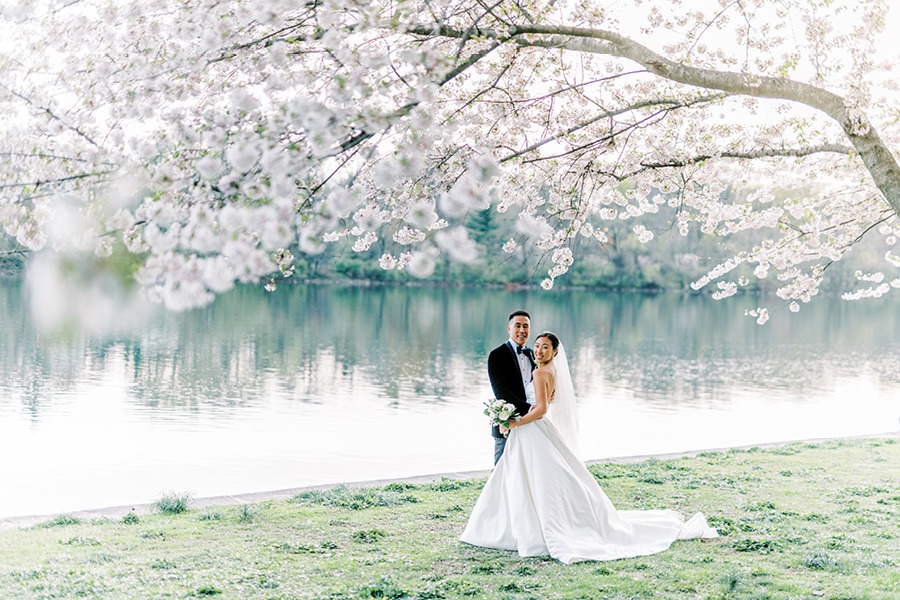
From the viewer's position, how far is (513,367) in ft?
24.7

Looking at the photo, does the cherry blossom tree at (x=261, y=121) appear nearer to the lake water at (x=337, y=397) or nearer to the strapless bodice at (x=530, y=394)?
the strapless bodice at (x=530, y=394)

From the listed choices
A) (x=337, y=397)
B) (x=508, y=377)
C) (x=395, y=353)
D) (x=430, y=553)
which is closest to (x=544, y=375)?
(x=508, y=377)

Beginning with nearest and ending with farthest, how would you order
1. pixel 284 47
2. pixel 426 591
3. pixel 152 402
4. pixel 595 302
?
pixel 284 47, pixel 426 591, pixel 152 402, pixel 595 302

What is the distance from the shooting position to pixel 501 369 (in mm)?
7484

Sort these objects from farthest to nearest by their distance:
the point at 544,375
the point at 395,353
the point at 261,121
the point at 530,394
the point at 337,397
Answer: the point at 395,353, the point at 337,397, the point at 530,394, the point at 544,375, the point at 261,121

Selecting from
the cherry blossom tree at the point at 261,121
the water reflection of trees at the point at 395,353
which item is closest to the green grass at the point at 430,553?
the cherry blossom tree at the point at 261,121

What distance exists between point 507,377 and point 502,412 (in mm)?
386

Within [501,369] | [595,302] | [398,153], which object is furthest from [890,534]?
[595,302]

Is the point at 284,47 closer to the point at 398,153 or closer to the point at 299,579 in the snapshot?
the point at 398,153

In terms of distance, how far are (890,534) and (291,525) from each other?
4.98 metres

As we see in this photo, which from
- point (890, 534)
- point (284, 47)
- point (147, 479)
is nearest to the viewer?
point (284, 47)

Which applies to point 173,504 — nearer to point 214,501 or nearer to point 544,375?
point 214,501

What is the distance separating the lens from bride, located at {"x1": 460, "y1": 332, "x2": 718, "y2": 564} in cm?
707

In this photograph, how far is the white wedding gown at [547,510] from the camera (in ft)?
23.1
